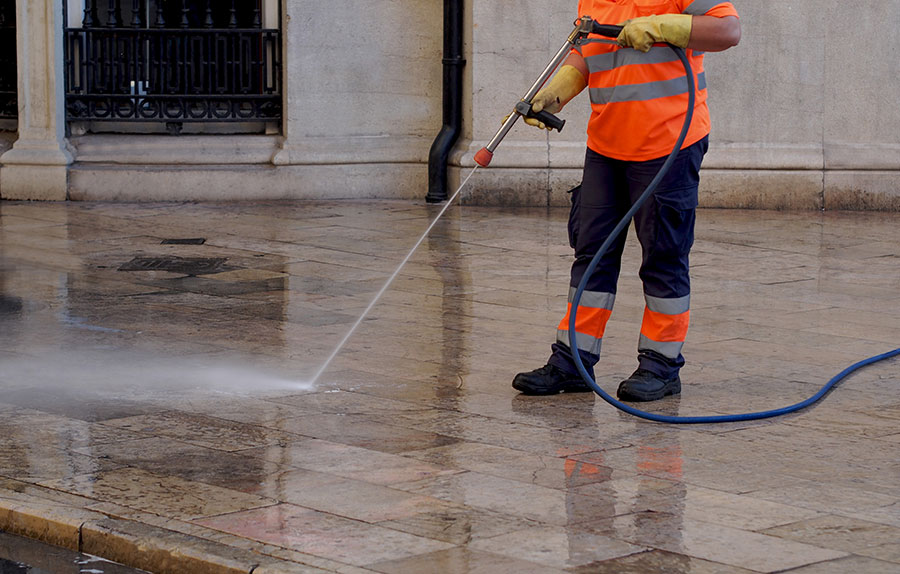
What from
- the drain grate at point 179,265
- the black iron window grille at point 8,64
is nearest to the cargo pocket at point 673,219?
the drain grate at point 179,265

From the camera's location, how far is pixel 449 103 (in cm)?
1284

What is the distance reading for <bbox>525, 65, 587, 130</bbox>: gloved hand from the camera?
580 centimetres

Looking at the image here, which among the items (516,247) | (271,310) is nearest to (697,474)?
(271,310)

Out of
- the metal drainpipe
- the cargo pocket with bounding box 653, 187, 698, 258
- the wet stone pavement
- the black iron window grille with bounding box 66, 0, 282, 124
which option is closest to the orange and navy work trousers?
the cargo pocket with bounding box 653, 187, 698, 258

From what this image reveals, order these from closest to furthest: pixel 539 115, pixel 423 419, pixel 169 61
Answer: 1. pixel 423 419
2. pixel 539 115
3. pixel 169 61

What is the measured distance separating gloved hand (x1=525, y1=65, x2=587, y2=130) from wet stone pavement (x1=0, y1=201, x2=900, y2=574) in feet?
3.61

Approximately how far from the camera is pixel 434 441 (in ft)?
16.6

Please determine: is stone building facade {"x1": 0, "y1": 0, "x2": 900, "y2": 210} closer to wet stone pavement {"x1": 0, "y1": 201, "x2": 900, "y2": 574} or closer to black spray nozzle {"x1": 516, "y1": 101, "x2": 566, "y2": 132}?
wet stone pavement {"x1": 0, "y1": 201, "x2": 900, "y2": 574}

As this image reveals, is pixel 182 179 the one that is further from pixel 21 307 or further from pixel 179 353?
pixel 179 353

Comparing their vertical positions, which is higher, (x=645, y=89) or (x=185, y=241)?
(x=645, y=89)

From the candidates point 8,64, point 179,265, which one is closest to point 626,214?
point 179,265

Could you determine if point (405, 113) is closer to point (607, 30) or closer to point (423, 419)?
point (607, 30)

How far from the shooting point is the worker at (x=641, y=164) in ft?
18.4

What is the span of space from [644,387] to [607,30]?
4.39ft
